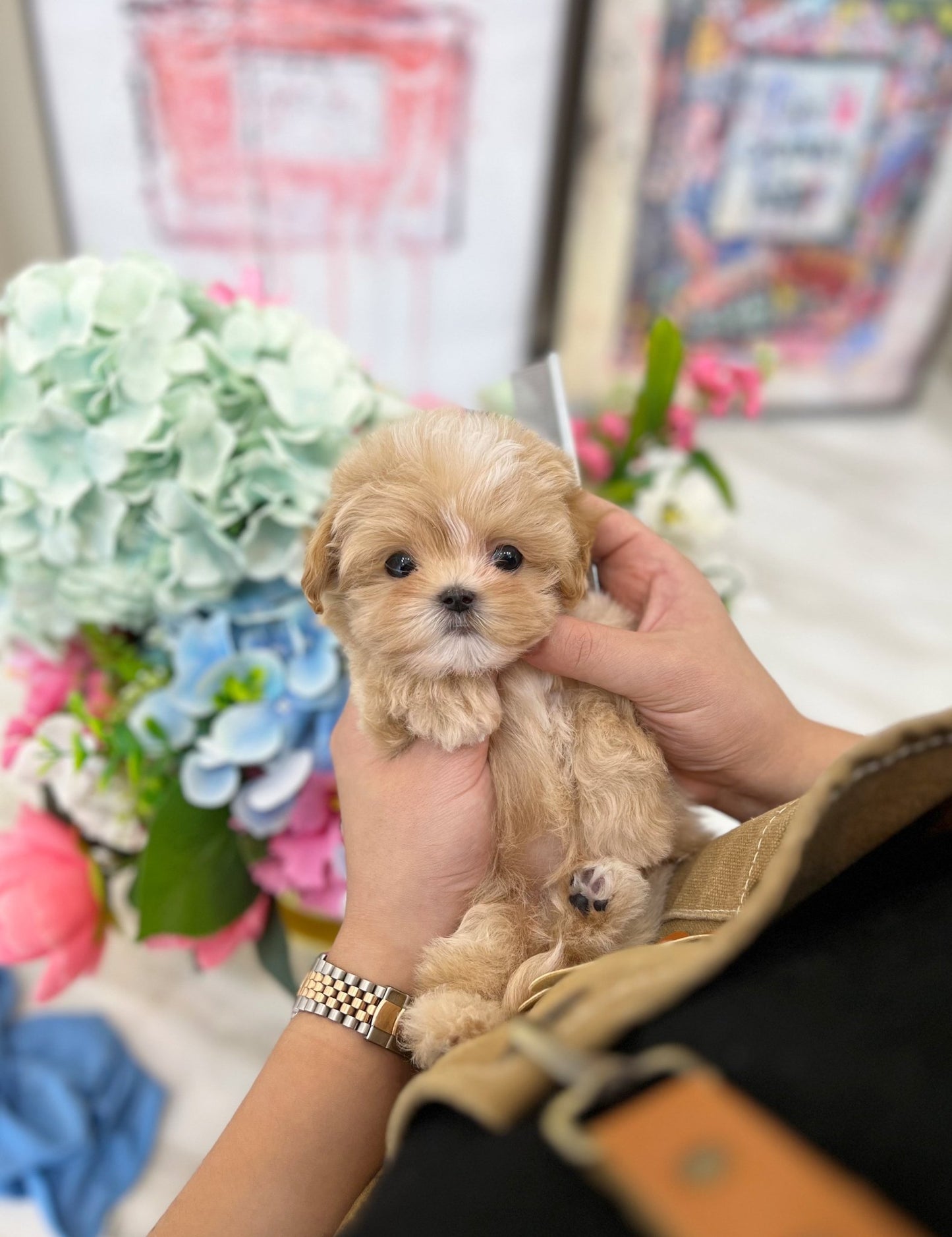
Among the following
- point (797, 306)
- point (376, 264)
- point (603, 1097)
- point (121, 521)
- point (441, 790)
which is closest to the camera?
point (603, 1097)

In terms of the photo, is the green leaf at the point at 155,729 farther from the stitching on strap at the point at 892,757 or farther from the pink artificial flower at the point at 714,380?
the pink artificial flower at the point at 714,380

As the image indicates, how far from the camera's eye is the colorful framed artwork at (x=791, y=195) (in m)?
2.04

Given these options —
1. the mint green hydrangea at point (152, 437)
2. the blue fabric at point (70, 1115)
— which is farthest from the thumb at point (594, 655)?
the blue fabric at point (70, 1115)

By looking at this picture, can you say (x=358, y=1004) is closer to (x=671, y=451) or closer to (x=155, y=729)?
(x=155, y=729)

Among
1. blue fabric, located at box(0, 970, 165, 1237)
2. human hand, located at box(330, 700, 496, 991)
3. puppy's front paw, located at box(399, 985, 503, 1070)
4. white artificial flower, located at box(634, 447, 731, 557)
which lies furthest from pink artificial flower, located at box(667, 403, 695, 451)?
blue fabric, located at box(0, 970, 165, 1237)

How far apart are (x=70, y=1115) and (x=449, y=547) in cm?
98

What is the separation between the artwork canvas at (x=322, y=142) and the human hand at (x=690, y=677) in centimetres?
132

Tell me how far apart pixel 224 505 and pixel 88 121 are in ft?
4.29

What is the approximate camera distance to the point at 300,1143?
77cm

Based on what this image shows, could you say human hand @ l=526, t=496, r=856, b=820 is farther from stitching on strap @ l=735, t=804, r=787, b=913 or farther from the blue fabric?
the blue fabric

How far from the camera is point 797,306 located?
8.16ft

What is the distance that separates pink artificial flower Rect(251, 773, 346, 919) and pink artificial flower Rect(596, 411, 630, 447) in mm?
752

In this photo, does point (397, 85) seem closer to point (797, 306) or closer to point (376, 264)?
point (376, 264)

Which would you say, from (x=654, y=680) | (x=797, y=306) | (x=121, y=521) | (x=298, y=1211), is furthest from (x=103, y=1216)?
(x=797, y=306)
